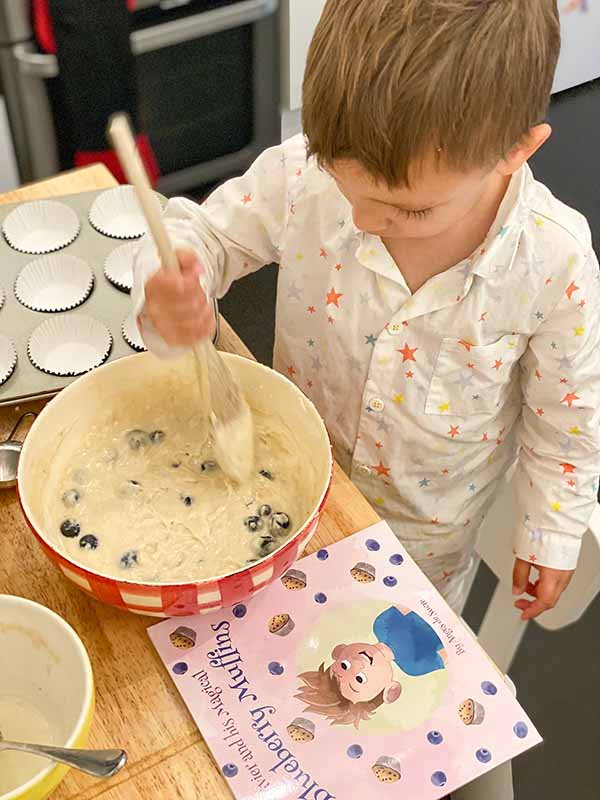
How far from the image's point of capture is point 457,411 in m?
0.92

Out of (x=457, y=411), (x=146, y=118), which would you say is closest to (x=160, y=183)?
(x=146, y=118)

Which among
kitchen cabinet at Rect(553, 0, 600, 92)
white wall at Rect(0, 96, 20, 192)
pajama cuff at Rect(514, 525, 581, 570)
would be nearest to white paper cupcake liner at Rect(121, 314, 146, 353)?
pajama cuff at Rect(514, 525, 581, 570)

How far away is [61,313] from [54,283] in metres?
0.05

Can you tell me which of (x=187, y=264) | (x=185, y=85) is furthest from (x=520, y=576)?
(x=185, y=85)

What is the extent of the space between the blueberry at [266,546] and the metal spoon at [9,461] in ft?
0.72

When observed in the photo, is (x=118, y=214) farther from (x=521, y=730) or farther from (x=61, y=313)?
(x=521, y=730)

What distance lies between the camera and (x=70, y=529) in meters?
0.72

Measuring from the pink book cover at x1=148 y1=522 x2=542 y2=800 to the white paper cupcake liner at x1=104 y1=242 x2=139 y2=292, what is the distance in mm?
398

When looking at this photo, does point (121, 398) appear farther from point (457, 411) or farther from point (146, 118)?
point (146, 118)

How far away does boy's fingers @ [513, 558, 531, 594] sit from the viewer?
941 mm

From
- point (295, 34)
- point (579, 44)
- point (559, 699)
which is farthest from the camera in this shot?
point (579, 44)

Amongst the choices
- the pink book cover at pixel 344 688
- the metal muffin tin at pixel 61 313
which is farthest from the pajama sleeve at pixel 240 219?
the pink book cover at pixel 344 688

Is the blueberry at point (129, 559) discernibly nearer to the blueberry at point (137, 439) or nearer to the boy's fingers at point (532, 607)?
the blueberry at point (137, 439)

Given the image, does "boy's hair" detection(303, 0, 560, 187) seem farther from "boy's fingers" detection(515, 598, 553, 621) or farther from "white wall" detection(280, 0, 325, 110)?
"white wall" detection(280, 0, 325, 110)
